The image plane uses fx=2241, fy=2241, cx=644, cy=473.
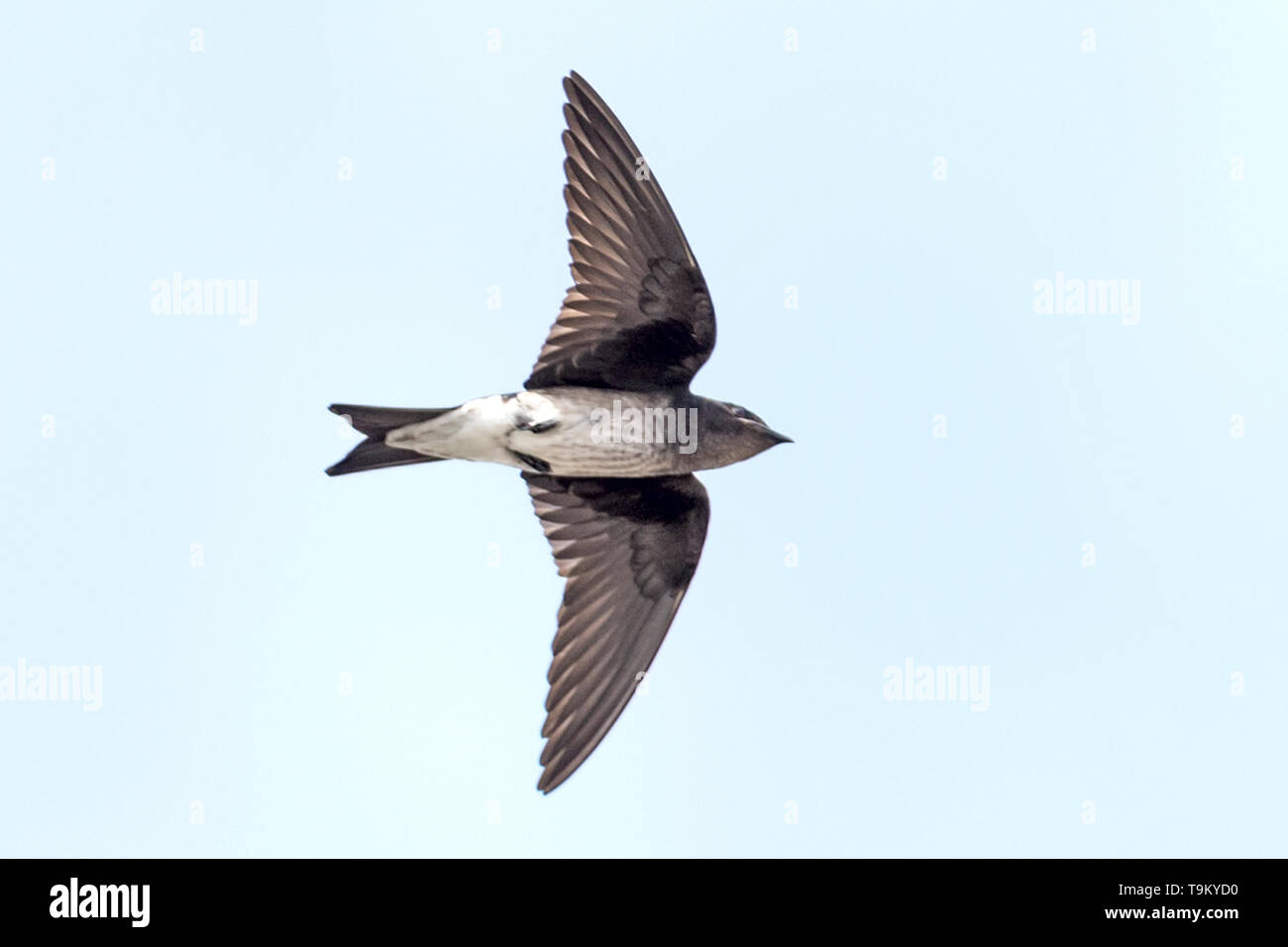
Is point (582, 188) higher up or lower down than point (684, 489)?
higher up

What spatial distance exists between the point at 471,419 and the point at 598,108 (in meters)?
1.69

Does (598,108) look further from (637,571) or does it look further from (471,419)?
(637,571)

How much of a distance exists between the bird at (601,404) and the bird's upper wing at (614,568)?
0.01 meters

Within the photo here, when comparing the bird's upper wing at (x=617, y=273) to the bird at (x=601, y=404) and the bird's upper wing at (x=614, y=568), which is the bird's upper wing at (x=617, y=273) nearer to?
the bird at (x=601, y=404)

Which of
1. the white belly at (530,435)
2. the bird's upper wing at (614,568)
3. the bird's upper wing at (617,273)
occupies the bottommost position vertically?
the bird's upper wing at (614,568)

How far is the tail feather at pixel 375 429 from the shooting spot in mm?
11070

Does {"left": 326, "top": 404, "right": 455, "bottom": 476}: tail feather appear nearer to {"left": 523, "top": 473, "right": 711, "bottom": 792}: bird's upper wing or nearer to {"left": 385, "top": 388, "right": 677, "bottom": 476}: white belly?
{"left": 385, "top": 388, "right": 677, "bottom": 476}: white belly

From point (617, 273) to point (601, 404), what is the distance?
2.19 ft

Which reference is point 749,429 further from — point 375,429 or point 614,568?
point 375,429

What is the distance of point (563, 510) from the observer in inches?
475

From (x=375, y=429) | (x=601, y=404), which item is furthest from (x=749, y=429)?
(x=375, y=429)

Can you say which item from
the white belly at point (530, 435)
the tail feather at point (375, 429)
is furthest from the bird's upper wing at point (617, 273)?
the tail feather at point (375, 429)

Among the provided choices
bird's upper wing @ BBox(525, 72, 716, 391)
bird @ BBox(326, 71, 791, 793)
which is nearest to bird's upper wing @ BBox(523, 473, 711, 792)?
bird @ BBox(326, 71, 791, 793)
